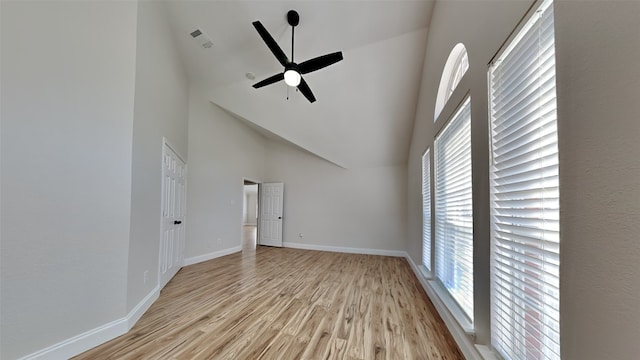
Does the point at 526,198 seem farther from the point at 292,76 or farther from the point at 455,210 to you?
the point at 292,76

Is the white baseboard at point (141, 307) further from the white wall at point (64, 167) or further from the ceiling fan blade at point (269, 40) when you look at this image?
the ceiling fan blade at point (269, 40)

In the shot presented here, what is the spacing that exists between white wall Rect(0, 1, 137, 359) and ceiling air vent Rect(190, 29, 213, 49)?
1.24m

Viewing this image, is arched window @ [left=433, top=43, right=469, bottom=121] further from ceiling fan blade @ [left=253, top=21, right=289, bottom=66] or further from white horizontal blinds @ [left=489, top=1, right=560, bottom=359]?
ceiling fan blade @ [left=253, top=21, right=289, bottom=66]

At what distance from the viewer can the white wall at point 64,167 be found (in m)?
1.65

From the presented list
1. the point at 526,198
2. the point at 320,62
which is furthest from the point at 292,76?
the point at 526,198

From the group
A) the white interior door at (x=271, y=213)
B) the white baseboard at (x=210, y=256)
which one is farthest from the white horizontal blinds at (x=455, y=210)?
the white interior door at (x=271, y=213)

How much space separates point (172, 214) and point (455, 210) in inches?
151

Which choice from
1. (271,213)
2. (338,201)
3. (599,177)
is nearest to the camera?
(599,177)

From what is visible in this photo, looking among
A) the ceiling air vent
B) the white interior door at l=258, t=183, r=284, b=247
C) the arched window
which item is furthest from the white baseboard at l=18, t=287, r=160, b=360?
the white interior door at l=258, t=183, r=284, b=247

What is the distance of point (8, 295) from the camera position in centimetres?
161

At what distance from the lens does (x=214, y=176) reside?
5.13 m

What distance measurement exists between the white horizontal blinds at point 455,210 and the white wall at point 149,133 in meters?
3.05

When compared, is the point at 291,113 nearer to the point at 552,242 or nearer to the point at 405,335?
the point at 405,335

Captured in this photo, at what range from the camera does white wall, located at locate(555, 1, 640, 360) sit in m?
0.63
